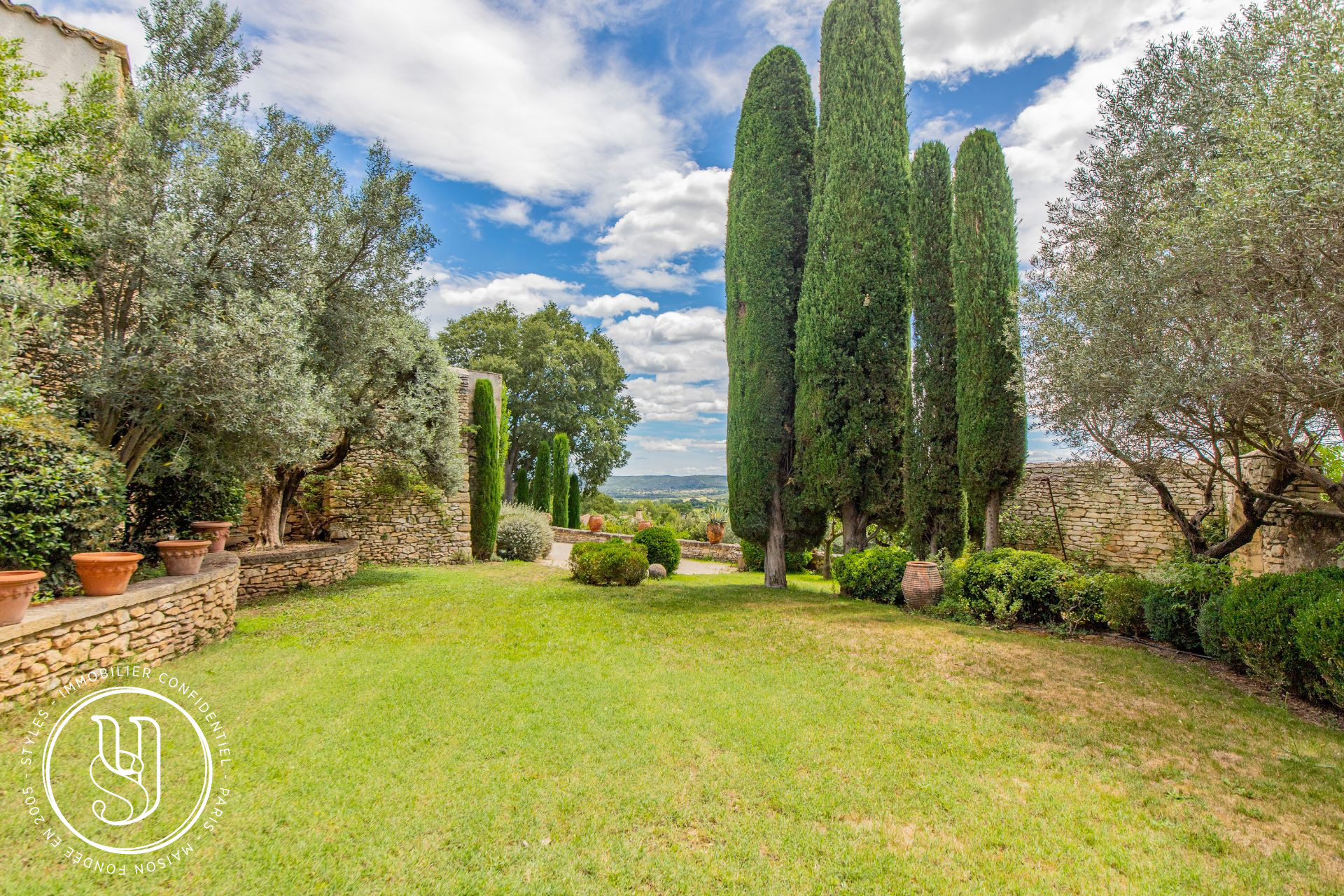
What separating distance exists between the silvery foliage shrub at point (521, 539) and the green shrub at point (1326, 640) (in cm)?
1528

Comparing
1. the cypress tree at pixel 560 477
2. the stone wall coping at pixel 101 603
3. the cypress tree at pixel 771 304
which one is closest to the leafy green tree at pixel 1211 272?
the cypress tree at pixel 771 304

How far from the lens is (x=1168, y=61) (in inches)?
259

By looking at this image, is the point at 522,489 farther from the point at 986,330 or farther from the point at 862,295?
the point at 986,330

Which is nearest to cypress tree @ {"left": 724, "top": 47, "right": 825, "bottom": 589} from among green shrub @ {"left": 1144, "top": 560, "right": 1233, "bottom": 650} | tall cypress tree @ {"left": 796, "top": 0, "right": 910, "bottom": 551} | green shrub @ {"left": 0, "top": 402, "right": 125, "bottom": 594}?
tall cypress tree @ {"left": 796, "top": 0, "right": 910, "bottom": 551}

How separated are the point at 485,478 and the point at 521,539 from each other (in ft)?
7.29

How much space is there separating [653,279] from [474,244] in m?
6.52

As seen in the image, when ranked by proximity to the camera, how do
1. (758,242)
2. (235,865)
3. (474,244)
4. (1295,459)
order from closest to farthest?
(235,865), (1295,459), (758,242), (474,244)

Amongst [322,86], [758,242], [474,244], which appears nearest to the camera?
[322,86]

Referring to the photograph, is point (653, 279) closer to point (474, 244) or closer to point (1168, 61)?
point (474, 244)

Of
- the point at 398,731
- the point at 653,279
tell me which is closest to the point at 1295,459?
the point at 398,731

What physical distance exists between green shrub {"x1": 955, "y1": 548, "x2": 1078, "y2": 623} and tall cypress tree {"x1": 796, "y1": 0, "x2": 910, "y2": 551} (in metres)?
2.56

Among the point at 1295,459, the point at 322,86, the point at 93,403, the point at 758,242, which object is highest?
the point at 322,86

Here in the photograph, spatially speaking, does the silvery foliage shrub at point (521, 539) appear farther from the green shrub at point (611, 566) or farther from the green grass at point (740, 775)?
the green grass at point (740, 775)

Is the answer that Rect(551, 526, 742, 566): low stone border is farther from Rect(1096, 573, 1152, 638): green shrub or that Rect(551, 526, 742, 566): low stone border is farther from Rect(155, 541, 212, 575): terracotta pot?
Rect(155, 541, 212, 575): terracotta pot
